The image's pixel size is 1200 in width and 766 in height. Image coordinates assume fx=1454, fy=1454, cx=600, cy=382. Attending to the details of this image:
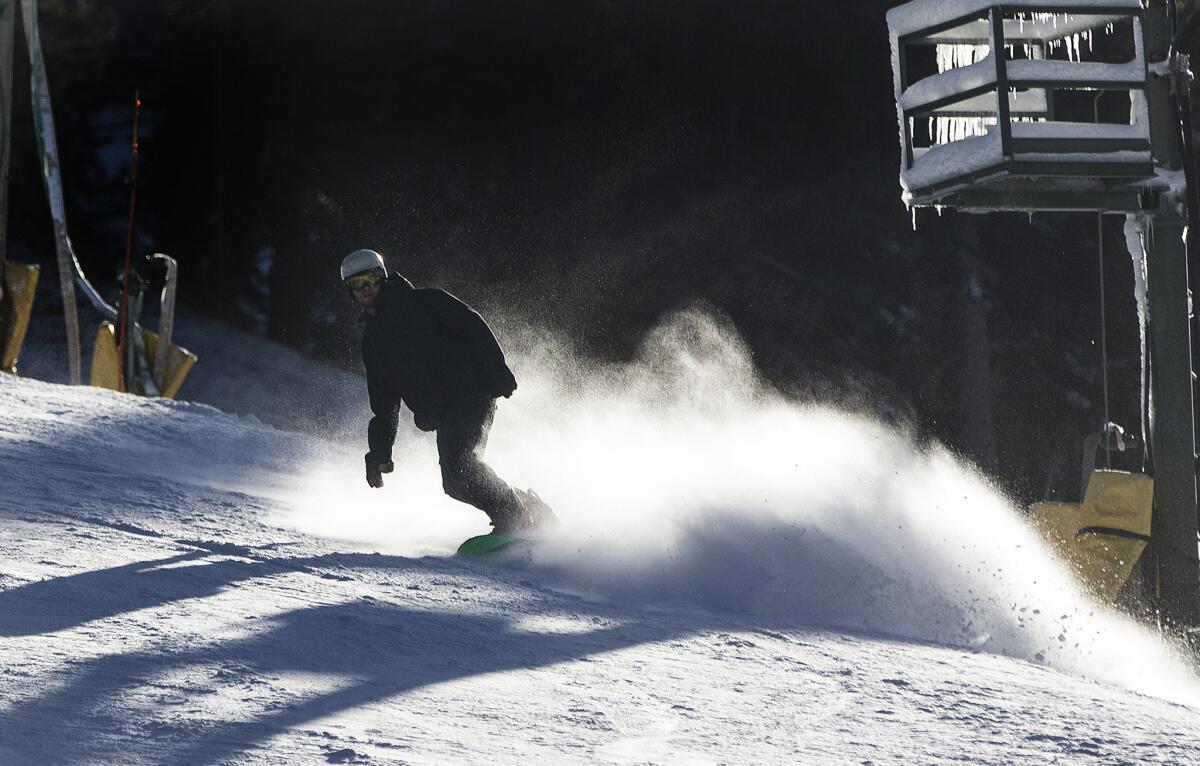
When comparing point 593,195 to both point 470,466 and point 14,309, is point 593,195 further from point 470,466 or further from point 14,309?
point 470,466

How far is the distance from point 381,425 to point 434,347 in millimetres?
538

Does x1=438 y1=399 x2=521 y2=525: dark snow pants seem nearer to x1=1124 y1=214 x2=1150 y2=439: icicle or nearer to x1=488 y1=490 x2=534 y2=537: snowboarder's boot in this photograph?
x1=488 y1=490 x2=534 y2=537: snowboarder's boot

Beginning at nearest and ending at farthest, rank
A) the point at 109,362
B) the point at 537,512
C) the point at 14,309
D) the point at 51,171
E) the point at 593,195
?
the point at 537,512 → the point at 14,309 → the point at 109,362 → the point at 51,171 → the point at 593,195

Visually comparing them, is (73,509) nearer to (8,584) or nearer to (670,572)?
(8,584)

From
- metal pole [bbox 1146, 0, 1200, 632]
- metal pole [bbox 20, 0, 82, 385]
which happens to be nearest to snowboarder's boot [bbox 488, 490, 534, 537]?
metal pole [bbox 1146, 0, 1200, 632]

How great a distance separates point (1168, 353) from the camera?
8.06m

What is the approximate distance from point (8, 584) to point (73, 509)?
1967mm

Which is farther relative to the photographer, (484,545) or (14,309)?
(14,309)

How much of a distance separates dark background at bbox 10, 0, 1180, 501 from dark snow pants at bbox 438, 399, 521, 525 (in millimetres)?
14516

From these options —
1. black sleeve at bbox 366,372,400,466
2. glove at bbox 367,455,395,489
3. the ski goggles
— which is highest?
the ski goggles

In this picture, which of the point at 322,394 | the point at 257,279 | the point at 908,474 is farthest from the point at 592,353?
the point at 908,474

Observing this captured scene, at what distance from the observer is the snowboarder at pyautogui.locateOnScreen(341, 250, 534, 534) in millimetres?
7559

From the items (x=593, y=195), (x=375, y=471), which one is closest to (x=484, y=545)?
(x=375, y=471)

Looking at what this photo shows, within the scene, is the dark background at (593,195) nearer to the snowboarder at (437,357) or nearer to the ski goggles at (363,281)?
the snowboarder at (437,357)
